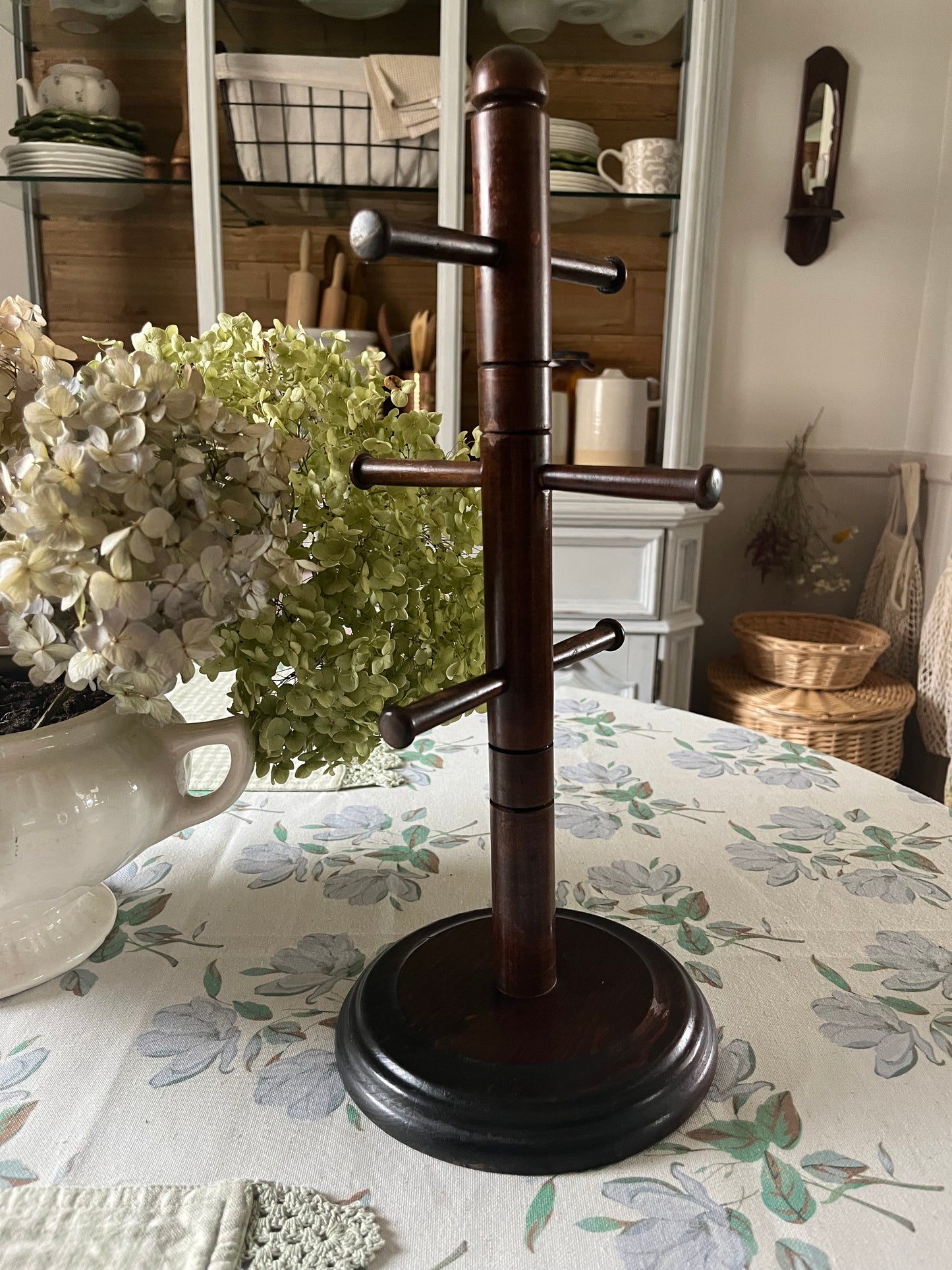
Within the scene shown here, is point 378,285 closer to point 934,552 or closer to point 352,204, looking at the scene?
point 352,204

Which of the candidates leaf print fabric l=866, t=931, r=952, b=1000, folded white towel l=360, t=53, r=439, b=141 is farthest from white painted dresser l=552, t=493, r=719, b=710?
leaf print fabric l=866, t=931, r=952, b=1000

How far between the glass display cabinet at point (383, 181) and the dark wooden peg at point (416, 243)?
156 cm

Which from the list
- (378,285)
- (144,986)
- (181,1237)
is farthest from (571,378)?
(181,1237)

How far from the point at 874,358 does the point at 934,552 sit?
511 millimetres

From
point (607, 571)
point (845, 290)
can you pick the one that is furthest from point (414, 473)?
point (845, 290)

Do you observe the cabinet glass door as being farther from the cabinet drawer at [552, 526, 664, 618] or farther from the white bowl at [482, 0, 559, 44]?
the cabinet drawer at [552, 526, 664, 618]

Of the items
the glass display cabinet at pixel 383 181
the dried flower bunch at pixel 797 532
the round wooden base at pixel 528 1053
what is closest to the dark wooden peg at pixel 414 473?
the round wooden base at pixel 528 1053

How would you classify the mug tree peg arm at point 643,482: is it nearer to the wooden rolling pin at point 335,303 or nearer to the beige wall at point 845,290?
the wooden rolling pin at point 335,303

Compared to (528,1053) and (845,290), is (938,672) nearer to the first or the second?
(845,290)

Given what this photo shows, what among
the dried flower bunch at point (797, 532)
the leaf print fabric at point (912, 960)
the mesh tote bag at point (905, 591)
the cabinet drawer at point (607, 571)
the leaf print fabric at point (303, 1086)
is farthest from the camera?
the dried flower bunch at point (797, 532)

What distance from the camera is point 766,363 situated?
241 cm

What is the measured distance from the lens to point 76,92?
204 centimetres

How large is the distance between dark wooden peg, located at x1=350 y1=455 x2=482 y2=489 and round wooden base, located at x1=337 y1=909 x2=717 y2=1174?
278 mm

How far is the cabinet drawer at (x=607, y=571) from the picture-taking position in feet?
6.89
